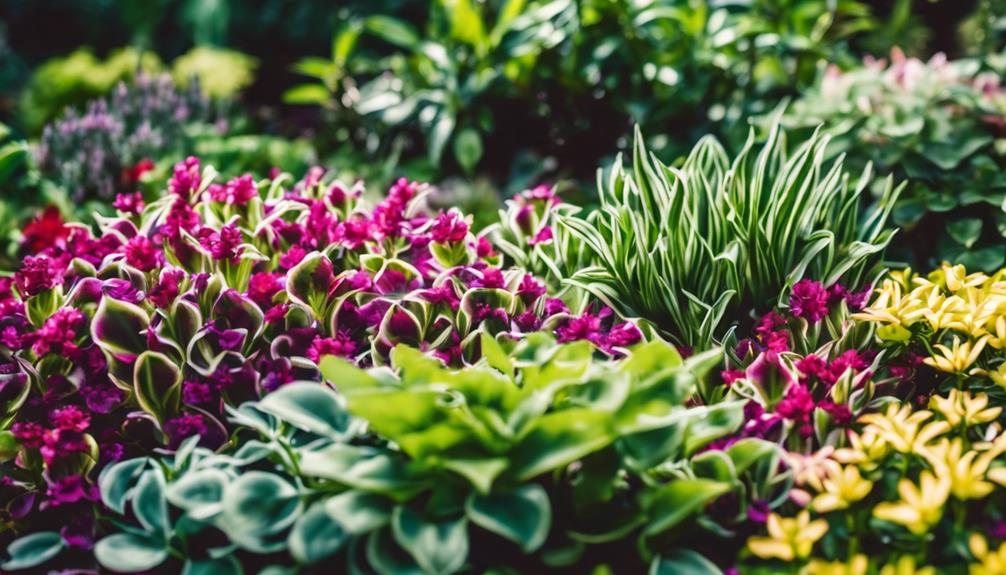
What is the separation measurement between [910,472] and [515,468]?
0.77 meters

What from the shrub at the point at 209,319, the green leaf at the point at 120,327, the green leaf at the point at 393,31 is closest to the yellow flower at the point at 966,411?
the shrub at the point at 209,319

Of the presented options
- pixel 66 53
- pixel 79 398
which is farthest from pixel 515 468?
pixel 66 53

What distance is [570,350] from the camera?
1.52m

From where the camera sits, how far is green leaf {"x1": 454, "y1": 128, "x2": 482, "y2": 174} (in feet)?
10.7

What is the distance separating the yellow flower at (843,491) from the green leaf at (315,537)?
807mm

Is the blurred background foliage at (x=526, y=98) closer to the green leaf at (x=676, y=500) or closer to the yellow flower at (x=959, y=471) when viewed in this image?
the yellow flower at (x=959, y=471)

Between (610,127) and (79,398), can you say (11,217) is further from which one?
(610,127)

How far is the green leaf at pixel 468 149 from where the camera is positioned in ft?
10.7

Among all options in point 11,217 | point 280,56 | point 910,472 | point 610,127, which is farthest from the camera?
point 280,56

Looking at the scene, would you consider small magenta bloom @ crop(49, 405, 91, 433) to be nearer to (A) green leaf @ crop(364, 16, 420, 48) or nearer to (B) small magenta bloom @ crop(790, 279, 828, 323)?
(B) small magenta bloom @ crop(790, 279, 828, 323)

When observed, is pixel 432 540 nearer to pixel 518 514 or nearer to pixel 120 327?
pixel 518 514

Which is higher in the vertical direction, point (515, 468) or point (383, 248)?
point (383, 248)

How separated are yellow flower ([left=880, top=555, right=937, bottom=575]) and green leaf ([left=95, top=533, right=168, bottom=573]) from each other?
121 cm

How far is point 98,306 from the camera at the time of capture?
186 centimetres
